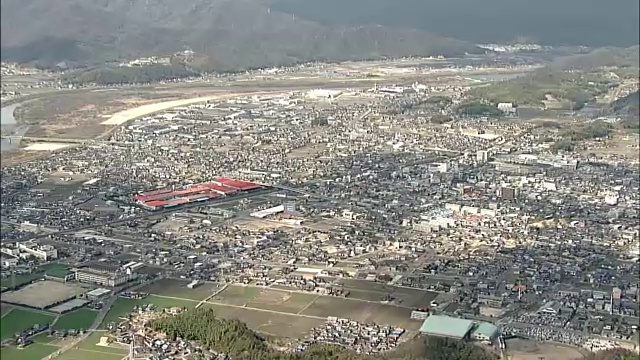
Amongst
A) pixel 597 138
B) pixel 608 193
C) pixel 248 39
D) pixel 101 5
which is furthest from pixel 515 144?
pixel 101 5

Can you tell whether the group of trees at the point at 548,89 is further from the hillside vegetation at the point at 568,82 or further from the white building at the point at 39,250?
the white building at the point at 39,250

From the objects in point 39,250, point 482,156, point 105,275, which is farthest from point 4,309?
point 482,156

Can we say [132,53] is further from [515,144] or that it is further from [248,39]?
[515,144]

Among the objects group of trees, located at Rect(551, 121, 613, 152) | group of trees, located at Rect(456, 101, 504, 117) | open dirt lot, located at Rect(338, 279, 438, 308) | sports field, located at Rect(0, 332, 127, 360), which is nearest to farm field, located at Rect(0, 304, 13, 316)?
sports field, located at Rect(0, 332, 127, 360)

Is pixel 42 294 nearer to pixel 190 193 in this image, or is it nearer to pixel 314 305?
pixel 314 305

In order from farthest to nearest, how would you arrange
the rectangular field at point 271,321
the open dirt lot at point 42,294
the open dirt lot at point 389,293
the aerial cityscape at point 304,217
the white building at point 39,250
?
the white building at point 39,250, the open dirt lot at point 389,293, the open dirt lot at point 42,294, the rectangular field at point 271,321, the aerial cityscape at point 304,217

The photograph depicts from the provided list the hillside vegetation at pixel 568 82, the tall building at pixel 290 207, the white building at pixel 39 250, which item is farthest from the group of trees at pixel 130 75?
the white building at pixel 39 250
